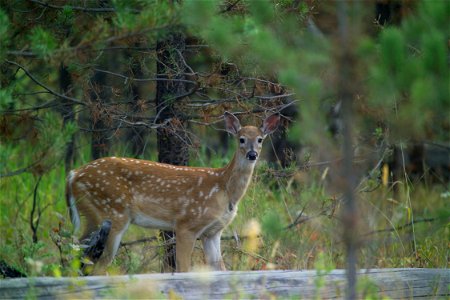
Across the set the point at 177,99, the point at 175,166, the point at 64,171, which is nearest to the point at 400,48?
the point at 177,99

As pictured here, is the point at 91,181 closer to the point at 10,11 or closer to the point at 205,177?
the point at 205,177

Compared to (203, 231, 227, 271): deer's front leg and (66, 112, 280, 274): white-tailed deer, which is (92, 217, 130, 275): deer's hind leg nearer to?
(66, 112, 280, 274): white-tailed deer

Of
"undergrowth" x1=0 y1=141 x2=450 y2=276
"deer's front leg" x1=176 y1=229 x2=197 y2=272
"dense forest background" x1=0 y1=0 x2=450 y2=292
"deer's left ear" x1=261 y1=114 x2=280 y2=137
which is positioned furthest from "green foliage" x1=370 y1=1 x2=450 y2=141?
"deer's front leg" x1=176 y1=229 x2=197 y2=272

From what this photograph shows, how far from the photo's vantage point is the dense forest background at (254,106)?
4.86m

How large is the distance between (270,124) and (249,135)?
1.07 feet

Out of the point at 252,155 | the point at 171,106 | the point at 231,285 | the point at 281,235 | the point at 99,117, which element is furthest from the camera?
the point at 252,155

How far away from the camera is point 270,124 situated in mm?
9258

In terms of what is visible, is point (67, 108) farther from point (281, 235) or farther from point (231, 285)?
point (231, 285)

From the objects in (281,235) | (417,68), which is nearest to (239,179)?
(281,235)

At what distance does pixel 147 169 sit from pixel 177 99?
941mm

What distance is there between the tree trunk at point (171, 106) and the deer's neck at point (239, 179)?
0.54 metres

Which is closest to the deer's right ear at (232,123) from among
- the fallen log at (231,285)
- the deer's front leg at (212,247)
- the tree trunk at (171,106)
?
the tree trunk at (171,106)

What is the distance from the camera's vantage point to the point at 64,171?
39.0 ft

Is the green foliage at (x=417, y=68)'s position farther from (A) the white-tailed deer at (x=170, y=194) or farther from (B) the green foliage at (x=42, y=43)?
(A) the white-tailed deer at (x=170, y=194)
